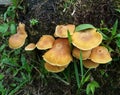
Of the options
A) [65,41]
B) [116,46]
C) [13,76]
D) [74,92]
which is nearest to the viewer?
[65,41]

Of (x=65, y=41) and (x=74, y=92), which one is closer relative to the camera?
(x=65, y=41)

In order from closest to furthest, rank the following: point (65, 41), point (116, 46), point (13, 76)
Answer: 1. point (65, 41)
2. point (116, 46)
3. point (13, 76)

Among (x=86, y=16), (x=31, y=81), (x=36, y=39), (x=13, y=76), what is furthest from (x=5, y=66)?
(x=86, y=16)

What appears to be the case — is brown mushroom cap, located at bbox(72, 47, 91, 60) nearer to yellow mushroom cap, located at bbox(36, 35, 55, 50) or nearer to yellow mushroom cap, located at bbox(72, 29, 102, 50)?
yellow mushroom cap, located at bbox(72, 29, 102, 50)

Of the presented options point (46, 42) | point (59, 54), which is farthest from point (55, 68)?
point (46, 42)

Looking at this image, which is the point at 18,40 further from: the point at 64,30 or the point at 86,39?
the point at 86,39

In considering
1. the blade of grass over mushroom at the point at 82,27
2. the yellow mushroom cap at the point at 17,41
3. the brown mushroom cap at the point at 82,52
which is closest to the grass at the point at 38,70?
the blade of grass over mushroom at the point at 82,27

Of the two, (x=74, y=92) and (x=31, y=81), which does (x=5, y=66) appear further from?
(x=74, y=92)
